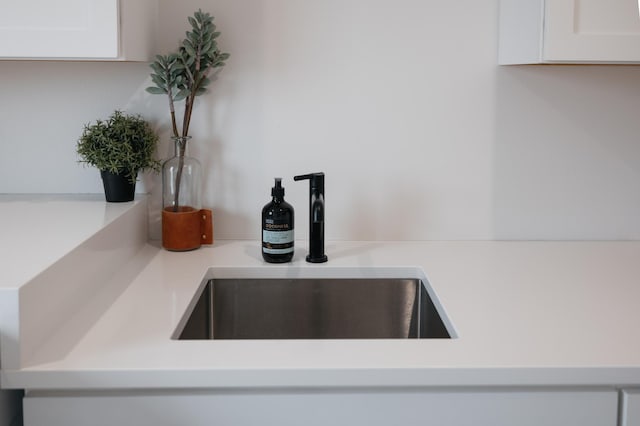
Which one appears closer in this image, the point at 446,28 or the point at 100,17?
the point at 100,17

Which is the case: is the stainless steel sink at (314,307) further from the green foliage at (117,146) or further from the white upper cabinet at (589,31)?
the white upper cabinet at (589,31)

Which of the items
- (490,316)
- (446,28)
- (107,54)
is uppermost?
(446,28)

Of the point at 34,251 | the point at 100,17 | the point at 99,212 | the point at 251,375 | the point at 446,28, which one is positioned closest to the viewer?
the point at 251,375

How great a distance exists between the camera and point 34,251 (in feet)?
4.26

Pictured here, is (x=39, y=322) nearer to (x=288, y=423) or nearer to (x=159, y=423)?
(x=159, y=423)

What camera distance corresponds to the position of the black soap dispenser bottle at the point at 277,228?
5.54ft

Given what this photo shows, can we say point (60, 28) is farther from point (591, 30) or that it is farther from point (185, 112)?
point (591, 30)

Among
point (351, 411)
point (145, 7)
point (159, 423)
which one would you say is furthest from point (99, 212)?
point (351, 411)

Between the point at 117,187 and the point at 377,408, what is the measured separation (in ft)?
2.98

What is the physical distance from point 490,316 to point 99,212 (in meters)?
0.89

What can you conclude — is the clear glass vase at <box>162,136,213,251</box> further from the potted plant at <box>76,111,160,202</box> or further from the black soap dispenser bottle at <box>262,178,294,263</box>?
the black soap dispenser bottle at <box>262,178,294,263</box>

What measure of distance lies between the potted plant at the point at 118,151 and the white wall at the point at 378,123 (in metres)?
0.11

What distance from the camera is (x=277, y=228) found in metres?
1.70

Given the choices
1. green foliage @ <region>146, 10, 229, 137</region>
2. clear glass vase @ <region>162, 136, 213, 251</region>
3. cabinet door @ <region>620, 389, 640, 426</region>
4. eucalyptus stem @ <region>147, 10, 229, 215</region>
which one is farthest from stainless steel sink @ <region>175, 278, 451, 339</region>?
cabinet door @ <region>620, 389, 640, 426</region>
